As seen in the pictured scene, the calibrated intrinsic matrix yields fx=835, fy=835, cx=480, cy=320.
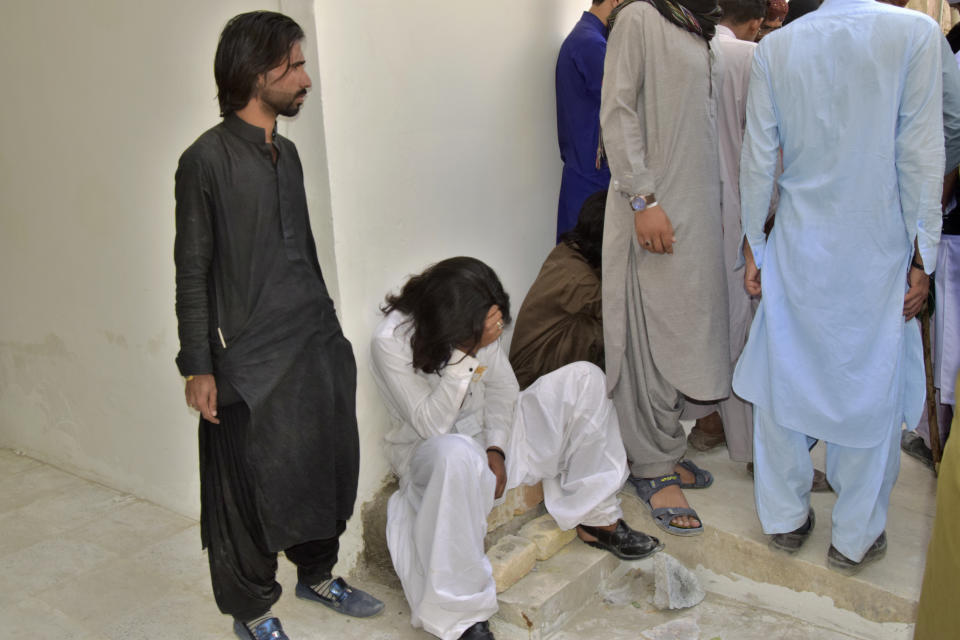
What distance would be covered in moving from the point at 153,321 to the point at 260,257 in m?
1.33

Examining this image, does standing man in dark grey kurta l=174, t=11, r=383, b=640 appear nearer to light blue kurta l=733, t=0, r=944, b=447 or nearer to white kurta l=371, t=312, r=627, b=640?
white kurta l=371, t=312, r=627, b=640

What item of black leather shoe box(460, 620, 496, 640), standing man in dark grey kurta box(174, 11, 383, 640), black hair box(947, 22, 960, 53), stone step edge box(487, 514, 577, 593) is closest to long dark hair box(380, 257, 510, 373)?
standing man in dark grey kurta box(174, 11, 383, 640)

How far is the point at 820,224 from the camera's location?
241 centimetres

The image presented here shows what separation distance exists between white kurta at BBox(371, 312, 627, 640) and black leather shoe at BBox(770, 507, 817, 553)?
525 mm

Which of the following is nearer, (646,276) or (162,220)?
(646,276)

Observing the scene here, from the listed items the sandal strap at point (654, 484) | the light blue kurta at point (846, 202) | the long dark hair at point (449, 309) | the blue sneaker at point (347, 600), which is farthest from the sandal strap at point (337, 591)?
the light blue kurta at point (846, 202)

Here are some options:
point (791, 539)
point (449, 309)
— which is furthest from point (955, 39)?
point (449, 309)

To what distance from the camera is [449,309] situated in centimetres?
258

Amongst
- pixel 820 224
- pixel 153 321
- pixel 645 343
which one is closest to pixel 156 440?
pixel 153 321

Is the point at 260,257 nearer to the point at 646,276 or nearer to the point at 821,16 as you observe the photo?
the point at 646,276

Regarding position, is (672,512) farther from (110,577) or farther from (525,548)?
(110,577)

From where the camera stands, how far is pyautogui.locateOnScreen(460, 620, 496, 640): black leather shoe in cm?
248

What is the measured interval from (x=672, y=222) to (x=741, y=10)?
1.05 metres

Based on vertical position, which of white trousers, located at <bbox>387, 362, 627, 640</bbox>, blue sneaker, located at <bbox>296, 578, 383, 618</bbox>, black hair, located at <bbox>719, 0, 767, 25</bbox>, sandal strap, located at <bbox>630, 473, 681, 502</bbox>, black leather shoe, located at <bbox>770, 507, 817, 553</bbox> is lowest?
blue sneaker, located at <bbox>296, 578, 383, 618</bbox>
